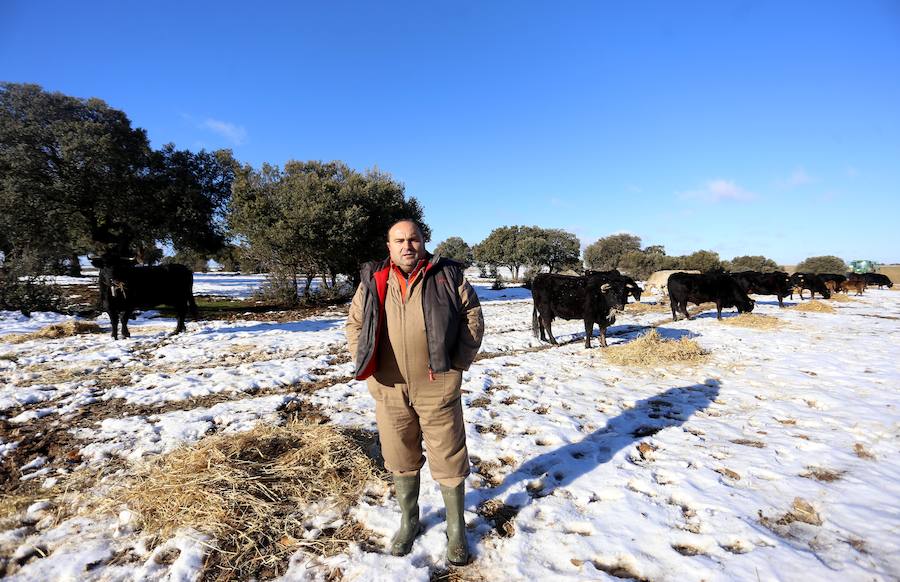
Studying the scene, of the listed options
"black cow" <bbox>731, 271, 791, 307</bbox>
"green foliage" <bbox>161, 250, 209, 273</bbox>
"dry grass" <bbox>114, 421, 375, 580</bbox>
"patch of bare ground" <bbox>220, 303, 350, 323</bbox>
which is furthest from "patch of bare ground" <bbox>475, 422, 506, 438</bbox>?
"black cow" <bbox>731, 271, 791, 307</bbox>

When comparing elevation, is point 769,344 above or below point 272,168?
below

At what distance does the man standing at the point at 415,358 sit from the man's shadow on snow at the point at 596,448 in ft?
2.53

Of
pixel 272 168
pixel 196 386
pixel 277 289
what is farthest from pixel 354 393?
pixel 272 168

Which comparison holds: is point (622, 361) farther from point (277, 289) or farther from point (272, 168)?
point (272, 168)

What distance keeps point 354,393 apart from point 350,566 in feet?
11.4

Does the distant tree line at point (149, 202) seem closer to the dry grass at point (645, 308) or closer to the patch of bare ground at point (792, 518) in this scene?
the dry grass at point (645, 308)

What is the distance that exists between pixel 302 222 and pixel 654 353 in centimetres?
1445

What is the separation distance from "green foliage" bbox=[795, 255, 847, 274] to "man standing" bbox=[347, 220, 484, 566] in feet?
232

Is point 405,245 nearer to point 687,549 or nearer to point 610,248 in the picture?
point 687,549

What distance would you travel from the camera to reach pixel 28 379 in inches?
243

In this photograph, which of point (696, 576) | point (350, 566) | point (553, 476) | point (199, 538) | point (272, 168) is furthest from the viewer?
point (272, 168)

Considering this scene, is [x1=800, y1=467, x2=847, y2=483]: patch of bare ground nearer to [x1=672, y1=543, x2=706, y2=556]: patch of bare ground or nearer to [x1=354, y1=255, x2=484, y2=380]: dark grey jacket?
[x1=672, y1=543, x2=706, y2=556]: patch of bare ground

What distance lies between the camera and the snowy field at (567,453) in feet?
8.16

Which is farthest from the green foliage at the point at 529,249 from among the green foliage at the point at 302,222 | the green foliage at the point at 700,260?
the green foliage at the point at 302,222
